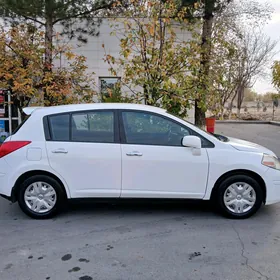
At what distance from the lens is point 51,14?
7848 millimetres

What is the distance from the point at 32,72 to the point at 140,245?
6.02m

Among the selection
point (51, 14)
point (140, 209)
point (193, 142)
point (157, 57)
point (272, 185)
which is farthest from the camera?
point (51, 14)

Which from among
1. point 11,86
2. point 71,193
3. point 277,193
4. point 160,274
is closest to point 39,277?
point 160,274

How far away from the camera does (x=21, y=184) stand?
402cm

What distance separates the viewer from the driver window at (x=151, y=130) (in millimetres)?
3951

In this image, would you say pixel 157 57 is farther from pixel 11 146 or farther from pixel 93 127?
pixel 11 146

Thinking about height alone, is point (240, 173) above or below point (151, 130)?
below

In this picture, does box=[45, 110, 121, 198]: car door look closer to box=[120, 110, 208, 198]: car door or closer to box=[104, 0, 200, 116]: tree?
box=[120, 110, 208, 198]: car door

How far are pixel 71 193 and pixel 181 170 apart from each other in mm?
1614

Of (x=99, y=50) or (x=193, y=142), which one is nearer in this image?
(x=193, y=142)

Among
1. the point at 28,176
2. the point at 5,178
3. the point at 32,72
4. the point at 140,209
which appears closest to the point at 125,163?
the point at 140,209

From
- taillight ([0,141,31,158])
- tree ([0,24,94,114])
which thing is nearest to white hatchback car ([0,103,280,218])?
taillight ([0,141,31,158])

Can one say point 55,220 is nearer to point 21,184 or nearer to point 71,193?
point 71,193

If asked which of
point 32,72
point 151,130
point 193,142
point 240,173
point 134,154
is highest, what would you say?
point 32,72
